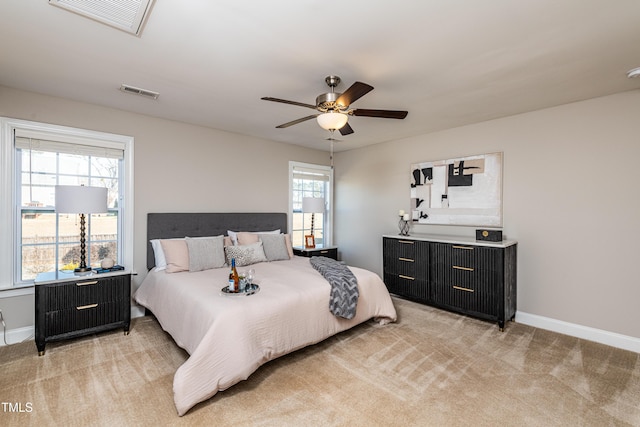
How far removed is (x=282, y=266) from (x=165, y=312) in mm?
1318

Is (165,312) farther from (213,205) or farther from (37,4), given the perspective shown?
(37,4)

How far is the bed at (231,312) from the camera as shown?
2.01 m

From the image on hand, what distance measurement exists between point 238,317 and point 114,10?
6.83ft

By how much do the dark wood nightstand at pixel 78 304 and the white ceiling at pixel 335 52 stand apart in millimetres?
1841

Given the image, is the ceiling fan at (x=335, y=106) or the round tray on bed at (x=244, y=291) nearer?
the ceiling fan at (x=335, y=106)

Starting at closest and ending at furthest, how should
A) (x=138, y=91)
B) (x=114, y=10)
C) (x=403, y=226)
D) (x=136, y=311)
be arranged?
(x=114, y=10) → (x=138, y=91) → (x=136, y=311) → (x=403, y=226)

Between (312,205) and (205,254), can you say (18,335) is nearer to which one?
(205,254)

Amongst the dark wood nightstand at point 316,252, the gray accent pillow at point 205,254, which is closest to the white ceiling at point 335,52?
the gray accent pillow at point 205,254

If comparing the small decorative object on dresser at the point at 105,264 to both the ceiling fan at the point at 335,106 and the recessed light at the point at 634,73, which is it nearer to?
the ceiling fan at the point at 335,106

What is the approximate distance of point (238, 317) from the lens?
85.1 inches

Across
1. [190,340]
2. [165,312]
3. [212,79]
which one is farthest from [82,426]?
[212,79]

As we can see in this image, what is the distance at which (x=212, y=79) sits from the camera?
262 cm

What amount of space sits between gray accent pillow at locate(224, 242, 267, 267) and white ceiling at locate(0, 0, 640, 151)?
1.68 m

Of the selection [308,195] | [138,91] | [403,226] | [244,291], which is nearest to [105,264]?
[244,291]
